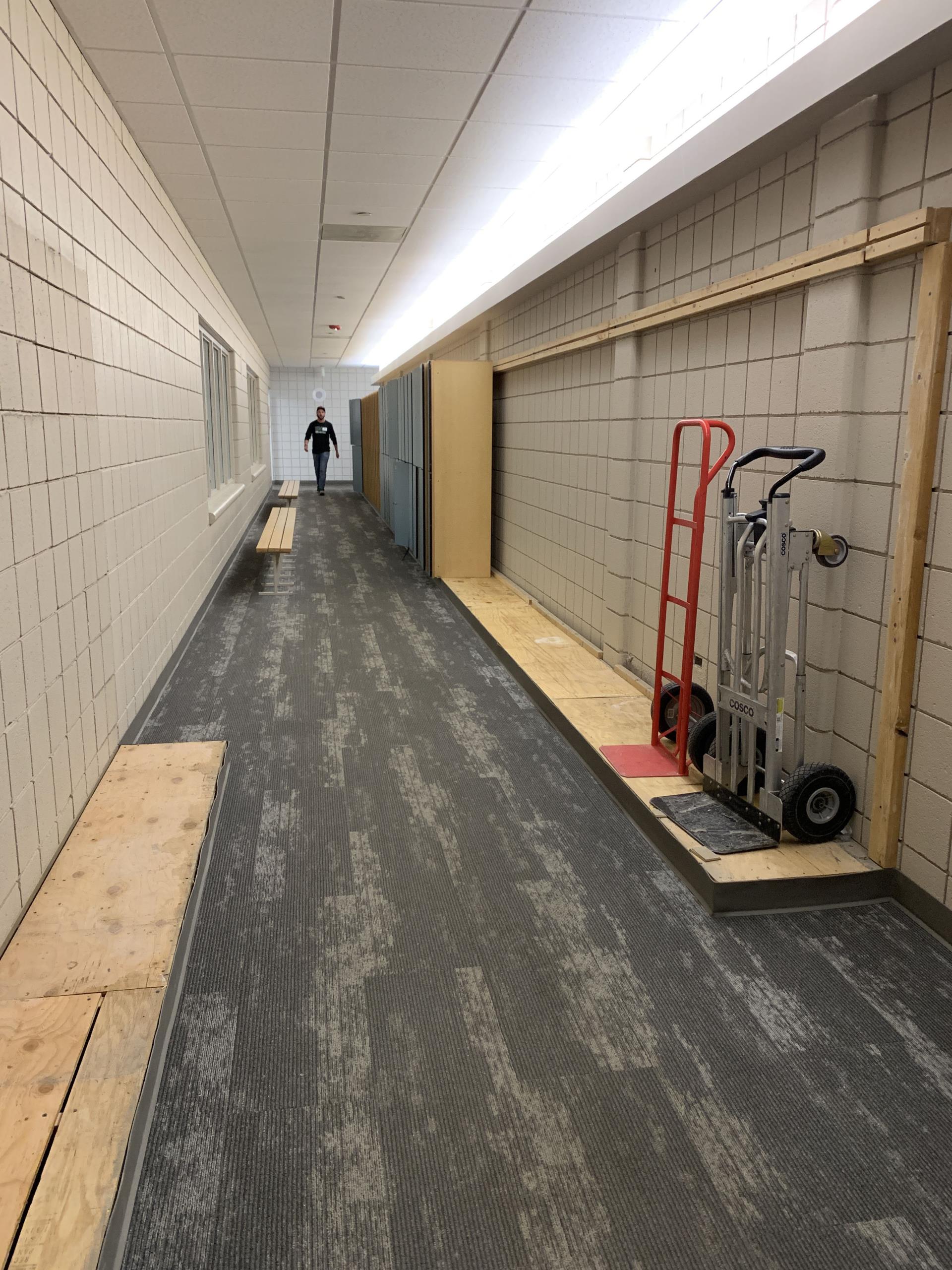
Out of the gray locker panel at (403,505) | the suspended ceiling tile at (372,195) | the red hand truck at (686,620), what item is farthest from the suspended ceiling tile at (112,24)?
the gray locker panel at (403,505)

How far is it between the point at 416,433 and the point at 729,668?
5.55 metres

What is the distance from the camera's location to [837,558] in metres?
2.68

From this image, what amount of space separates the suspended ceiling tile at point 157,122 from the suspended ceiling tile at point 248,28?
62cm

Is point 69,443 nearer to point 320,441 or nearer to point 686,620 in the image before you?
point 686,620

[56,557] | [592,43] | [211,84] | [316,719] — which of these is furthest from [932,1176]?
[211,84]

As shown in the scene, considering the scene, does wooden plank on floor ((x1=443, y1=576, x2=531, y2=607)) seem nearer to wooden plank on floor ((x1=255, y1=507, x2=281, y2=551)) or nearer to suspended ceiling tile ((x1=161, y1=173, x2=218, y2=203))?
wooden plank on floor ((x1=255, y1=507, x2=281, y2=551))

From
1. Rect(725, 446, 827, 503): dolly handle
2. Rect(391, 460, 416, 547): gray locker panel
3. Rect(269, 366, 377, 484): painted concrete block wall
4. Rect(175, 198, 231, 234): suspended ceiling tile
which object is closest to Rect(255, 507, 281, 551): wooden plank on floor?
Rect(391, 460, 416, 547): gray locker panel

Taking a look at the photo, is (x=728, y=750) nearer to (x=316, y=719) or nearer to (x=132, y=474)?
(x=316, y=719)

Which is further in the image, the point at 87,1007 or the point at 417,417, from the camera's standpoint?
the point at 417,417

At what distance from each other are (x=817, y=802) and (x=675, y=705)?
968mm

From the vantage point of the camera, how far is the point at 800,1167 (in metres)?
1.66

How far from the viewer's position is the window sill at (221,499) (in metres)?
7.36

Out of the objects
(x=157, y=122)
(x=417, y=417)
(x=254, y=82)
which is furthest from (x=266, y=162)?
(x=417, y=417)

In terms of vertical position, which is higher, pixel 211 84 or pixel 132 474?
pixel 211 84
